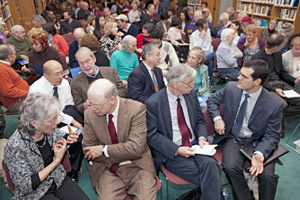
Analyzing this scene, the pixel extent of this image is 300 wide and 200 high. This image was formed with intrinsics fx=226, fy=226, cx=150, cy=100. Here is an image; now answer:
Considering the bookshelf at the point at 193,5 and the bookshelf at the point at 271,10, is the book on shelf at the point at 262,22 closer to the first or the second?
the bookshelf at the point at 271,10

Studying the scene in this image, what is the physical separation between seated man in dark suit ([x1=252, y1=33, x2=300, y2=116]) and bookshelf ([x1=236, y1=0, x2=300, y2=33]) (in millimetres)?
4331

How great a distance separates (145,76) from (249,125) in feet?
4.94

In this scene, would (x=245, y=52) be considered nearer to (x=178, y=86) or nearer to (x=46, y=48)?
(x=178, y=86)

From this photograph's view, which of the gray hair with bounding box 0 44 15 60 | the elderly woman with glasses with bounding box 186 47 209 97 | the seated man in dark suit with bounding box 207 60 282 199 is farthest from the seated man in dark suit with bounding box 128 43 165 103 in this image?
the gray hair with bounding box 0 44 15 60

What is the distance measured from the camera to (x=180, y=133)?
2465mm

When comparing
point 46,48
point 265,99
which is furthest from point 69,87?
point 265,99

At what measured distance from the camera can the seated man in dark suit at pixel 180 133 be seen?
2.21m

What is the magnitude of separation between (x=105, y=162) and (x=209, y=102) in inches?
55.2

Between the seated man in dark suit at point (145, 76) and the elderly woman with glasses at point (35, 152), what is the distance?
4.61 feet

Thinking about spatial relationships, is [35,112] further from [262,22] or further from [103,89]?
[262,22]

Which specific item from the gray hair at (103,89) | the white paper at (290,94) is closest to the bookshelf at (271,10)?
the white paper at (290,94)

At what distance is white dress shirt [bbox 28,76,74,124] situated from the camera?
2.89m

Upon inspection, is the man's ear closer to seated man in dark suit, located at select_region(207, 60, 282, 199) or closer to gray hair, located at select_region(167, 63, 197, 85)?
seated man in dark suit, located at select_region(207, 60, 282, 199)

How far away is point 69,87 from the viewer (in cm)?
318
